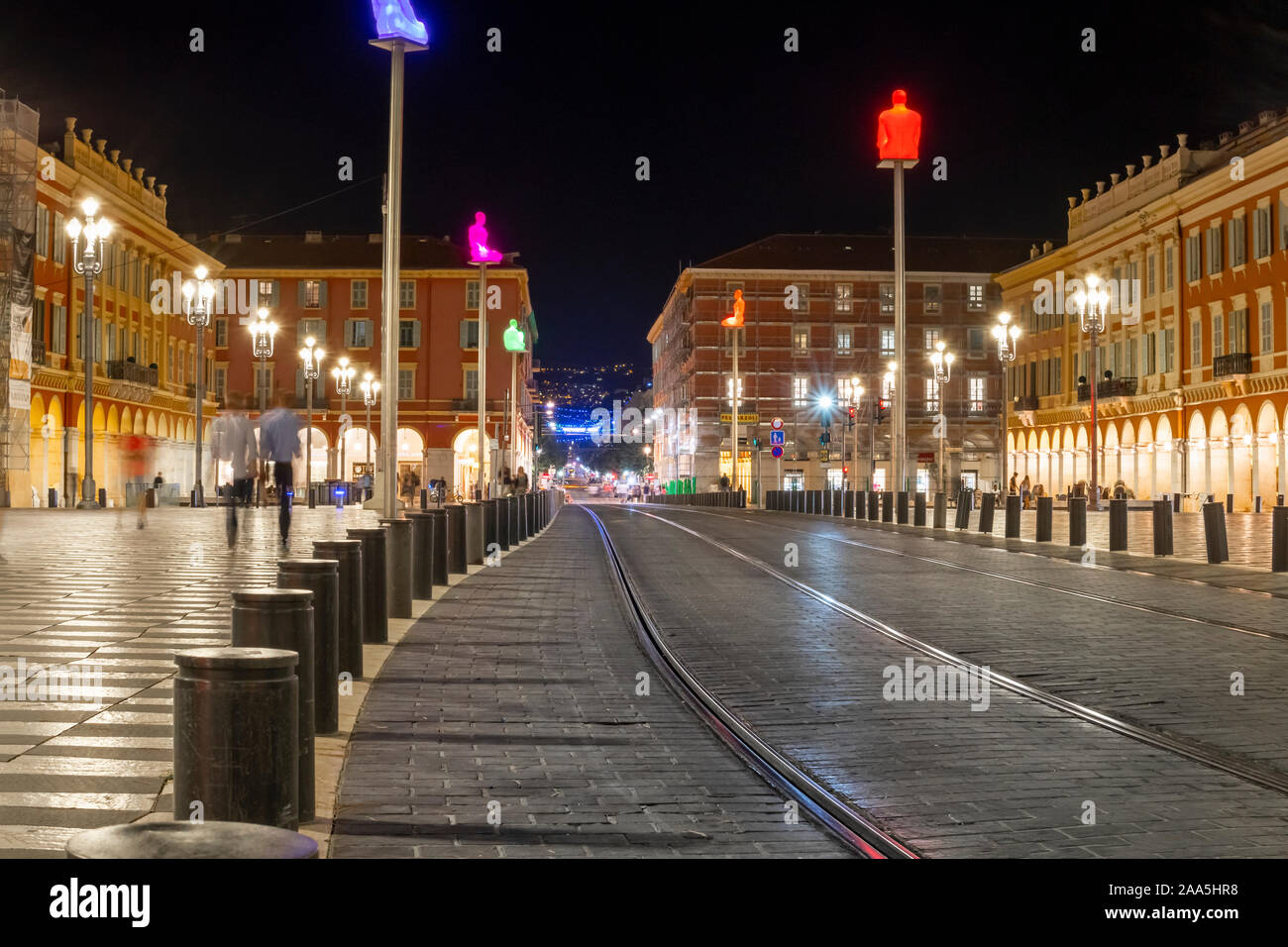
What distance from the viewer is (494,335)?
88.1 meters

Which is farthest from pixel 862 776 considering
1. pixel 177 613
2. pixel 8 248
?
pixel 8 248

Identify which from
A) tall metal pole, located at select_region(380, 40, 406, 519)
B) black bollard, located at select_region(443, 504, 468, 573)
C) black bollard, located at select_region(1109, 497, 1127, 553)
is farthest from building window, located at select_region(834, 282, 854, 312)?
black bollard, located at select_region(443, 504, 468, 573)

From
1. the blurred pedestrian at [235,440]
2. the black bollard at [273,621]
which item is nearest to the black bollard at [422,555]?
the blurred pedestrian at [235,440]

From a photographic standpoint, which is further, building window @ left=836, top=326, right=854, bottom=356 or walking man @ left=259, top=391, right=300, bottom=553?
building window @ left=836, top=326, right=854, bottom=356

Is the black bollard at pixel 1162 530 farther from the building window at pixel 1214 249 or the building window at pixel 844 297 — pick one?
the building window at pixel 844 297

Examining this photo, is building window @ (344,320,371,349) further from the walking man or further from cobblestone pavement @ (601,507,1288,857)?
cobblestone pavement @ (601,507,1288,857)

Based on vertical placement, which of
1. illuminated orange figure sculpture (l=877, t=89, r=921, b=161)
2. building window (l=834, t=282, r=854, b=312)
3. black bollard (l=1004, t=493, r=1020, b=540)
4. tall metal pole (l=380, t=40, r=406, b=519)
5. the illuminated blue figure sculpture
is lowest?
black bollard (l=1004, t=493, r=1020, b=540)

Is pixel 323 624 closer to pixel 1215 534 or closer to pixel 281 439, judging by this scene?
pixel 281 439

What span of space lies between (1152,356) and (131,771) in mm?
62833

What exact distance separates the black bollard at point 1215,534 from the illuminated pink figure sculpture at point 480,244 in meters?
17.3

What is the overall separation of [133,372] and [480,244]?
110ft

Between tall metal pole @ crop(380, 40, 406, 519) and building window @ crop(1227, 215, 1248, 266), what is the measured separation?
41.0 metres

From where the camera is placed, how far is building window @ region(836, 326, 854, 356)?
9906 centimetres

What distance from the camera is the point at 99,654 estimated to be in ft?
30.5
